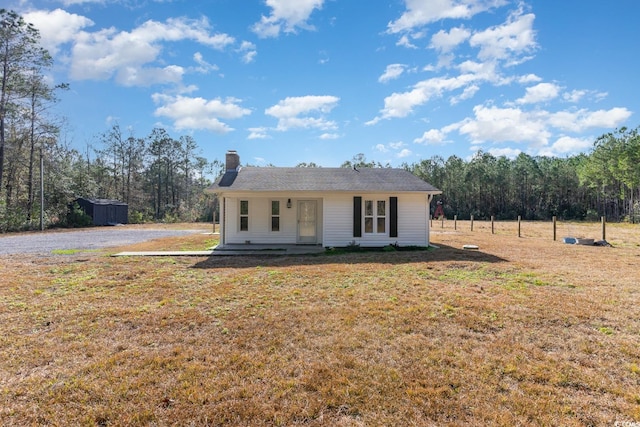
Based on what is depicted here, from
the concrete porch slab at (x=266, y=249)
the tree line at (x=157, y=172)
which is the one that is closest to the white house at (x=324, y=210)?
the concrete porch slab at (x=266, y=249)

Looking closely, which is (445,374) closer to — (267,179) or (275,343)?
(275,343)

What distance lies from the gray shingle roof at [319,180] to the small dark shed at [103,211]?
722 inches

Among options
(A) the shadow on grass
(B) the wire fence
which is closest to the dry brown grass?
(A) the shadow on grass

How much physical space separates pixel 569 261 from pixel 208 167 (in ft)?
142

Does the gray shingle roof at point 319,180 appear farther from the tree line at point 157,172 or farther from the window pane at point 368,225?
the tree line at point 157,172

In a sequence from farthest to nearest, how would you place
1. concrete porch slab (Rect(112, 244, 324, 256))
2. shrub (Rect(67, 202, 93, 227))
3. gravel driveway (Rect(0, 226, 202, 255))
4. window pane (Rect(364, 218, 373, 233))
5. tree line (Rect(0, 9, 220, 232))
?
shrub (Rect(67, 202, 93, 227)) < tree line (Rect(0, 9, 220, 232)) < window pane (Rect(364, 218, 373, 233)) < gravel driveway (Rect(0, 226, 202, 255)) < concrete porch slab (Rect(112, 244, 324, 256))

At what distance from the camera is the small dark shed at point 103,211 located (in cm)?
2545

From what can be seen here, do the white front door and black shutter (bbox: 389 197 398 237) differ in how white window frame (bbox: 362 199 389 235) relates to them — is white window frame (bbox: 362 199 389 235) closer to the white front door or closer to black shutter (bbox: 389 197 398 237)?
black shutter (bbox: 389 197 398 237)

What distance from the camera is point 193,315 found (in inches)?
184

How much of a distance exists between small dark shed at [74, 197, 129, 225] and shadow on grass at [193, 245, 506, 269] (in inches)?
845

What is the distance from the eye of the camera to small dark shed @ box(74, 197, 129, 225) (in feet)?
A: 83.5

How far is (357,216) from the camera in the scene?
12148 millimetres

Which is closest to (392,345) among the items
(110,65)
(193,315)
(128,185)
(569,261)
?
(193,315)

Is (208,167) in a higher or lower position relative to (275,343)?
higher
